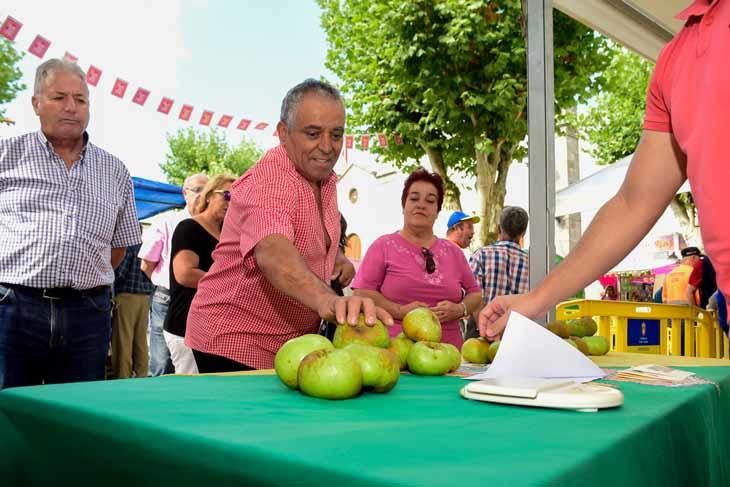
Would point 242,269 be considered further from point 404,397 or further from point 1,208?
point 1,208

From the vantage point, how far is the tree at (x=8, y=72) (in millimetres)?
13719

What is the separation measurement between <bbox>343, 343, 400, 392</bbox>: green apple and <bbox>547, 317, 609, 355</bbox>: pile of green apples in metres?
1.25

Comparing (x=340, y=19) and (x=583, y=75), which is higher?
(x=340, y=19)

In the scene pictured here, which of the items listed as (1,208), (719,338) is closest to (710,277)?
(719,338)

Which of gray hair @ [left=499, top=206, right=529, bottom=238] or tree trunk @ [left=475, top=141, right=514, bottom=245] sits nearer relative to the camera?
gray hair @ [left=499, top=206, right=529, bottom=238]

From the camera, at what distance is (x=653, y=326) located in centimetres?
415

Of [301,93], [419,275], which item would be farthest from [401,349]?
[419,275]

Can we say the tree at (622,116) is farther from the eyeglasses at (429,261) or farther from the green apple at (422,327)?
the green apple at (422,327)

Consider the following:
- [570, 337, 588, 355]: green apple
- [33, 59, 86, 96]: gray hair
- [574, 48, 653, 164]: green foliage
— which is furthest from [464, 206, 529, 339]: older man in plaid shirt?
[574, 48, 653, 164]: green foliage

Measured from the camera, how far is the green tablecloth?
2.50ft

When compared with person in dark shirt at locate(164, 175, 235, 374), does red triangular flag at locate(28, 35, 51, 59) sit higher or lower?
higher

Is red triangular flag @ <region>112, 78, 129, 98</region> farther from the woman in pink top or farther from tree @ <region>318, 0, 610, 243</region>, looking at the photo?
tree @ <region>318, 0, 610, 243</region>

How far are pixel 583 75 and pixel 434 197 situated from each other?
29.9ft

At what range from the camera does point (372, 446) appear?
2.74ft
